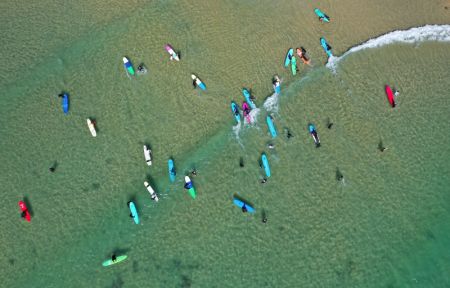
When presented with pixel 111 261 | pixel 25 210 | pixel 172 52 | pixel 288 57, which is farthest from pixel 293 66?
pixel 25 210

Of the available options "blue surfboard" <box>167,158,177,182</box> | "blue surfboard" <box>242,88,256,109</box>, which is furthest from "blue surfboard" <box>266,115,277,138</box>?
"blue surfboard" <box>167,158,177,182</box>

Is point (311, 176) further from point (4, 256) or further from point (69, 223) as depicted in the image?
point (4, 256)

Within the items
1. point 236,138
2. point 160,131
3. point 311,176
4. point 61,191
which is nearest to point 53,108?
point 61,191

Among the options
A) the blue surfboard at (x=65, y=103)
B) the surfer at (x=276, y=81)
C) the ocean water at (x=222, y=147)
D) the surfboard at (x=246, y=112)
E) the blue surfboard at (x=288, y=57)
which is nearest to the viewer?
the ocean water at (x=222, y=147)

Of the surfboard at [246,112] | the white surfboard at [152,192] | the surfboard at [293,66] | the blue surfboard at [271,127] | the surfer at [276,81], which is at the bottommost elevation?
the white surfboard at [152,192]

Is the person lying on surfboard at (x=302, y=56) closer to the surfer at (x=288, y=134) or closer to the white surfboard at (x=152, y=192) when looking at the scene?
the surfer at (x=288, y=134)

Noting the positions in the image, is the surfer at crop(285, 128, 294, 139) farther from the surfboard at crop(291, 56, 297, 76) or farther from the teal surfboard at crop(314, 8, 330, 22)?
the teal surfboard at crop(314, 8, 330, 22)

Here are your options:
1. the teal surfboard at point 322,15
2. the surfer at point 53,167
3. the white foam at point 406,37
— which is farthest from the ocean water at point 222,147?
the teal surfboard at point 322,15
